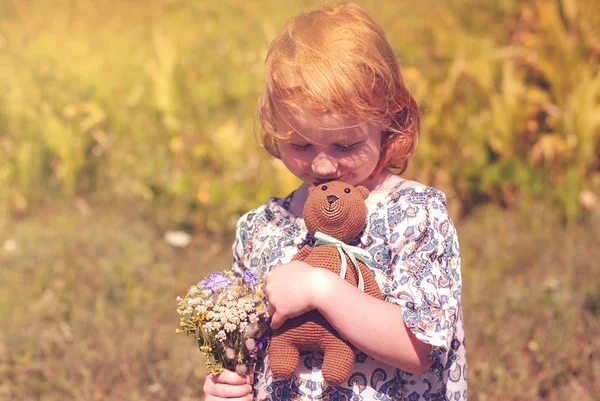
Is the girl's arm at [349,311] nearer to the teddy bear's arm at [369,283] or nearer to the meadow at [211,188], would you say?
the teddy bear's arm at [369,283]

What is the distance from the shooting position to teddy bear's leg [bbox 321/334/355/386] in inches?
53.3

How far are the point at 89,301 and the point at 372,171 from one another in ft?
6.57

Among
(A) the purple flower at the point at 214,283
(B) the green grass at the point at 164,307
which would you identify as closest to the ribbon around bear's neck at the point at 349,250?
(A) the purple flower at the point at 214,283

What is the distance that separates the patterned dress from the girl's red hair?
0.17 meters

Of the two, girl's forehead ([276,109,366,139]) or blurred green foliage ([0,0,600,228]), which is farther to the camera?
blurred green foliage ([0,0,600,228])

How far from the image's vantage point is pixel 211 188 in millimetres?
3602

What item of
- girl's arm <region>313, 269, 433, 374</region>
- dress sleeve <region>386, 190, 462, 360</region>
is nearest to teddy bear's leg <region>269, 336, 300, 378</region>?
girl's arm <region>313, 269, 433, 374</region>

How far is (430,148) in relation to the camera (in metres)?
3.95

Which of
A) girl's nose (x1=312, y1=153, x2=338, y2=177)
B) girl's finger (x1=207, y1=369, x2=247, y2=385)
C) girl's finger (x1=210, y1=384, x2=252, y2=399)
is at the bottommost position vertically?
girl's finger (x1=210, y1=384, x2=252, y2=399)

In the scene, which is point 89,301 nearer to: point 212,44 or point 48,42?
point 48,42

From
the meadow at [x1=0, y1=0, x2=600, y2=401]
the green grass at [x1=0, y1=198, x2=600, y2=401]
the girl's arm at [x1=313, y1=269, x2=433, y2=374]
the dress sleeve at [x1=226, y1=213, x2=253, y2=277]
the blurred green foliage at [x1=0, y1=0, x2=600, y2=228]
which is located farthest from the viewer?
the blurred green foliage at [x1=0, y1=0, x2=600, y2=228]

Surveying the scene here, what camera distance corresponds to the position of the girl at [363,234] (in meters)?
1.37

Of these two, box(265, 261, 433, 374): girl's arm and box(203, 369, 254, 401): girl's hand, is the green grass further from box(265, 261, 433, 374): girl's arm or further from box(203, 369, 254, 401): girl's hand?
box(265, 261, 433, 374): girl's arm

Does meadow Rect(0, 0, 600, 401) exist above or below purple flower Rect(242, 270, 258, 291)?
below
